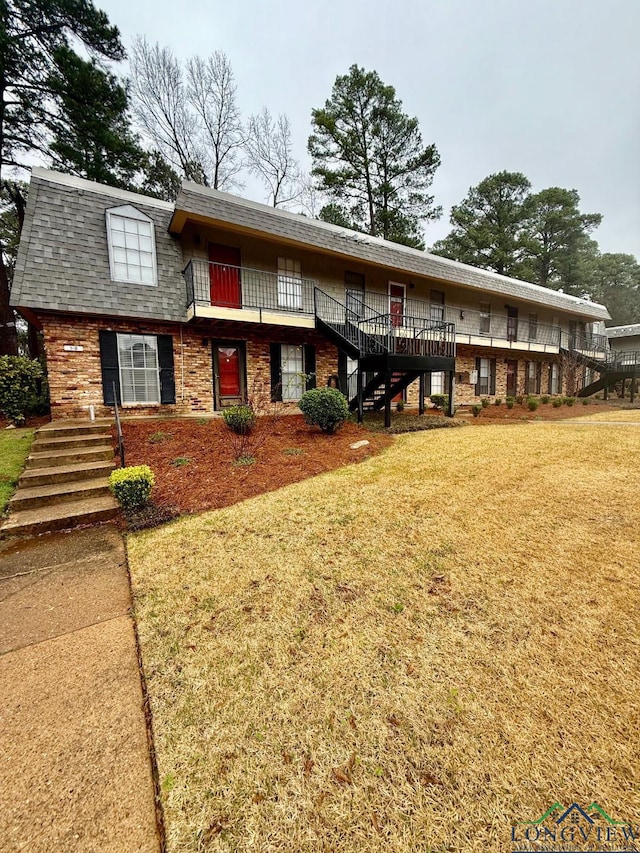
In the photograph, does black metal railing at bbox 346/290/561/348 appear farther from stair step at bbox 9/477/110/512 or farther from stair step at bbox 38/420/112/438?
stair step at bbox 9/477/110/512

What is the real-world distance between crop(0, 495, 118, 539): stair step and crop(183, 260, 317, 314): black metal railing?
591 cm

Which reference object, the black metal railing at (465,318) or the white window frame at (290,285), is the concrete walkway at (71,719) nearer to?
the white window frame at (290,285)

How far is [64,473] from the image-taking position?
5.04m

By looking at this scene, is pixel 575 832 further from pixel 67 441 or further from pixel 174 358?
pixel 174 358

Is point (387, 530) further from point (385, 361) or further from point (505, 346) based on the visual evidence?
point (505, 346)

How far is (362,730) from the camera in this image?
1.78 m

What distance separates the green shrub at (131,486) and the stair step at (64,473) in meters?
1.09

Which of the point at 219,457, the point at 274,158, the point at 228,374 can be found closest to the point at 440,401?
the point at 228,374

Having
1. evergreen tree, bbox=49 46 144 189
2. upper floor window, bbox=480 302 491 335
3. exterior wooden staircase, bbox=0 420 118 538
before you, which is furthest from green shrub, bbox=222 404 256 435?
upper floor window, bbox=480 302 491 335

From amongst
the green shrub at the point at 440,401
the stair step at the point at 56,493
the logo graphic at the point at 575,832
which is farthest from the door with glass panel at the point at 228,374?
the logo graphic at the point at 575,832

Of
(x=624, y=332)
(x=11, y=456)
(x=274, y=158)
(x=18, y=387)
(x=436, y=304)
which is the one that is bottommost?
(x=11, y=456)

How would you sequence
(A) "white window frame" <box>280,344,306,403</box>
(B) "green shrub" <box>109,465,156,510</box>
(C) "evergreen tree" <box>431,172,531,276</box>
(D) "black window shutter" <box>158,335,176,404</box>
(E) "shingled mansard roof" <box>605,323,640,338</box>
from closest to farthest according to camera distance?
(B) "green shrub" <box>109,465,156,510</box> → (D) "black window shutter" <box>158,335,176,404</box> → (A) "white window frame" <box>280,344,306,403</box> → (C) "evergreen tree" <box>431,172,531,276</box> → (E) "shingled mansard roof" <box>605,323,640,338</box>

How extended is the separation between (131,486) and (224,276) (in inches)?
309

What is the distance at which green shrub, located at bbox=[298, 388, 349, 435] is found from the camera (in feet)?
26.9
